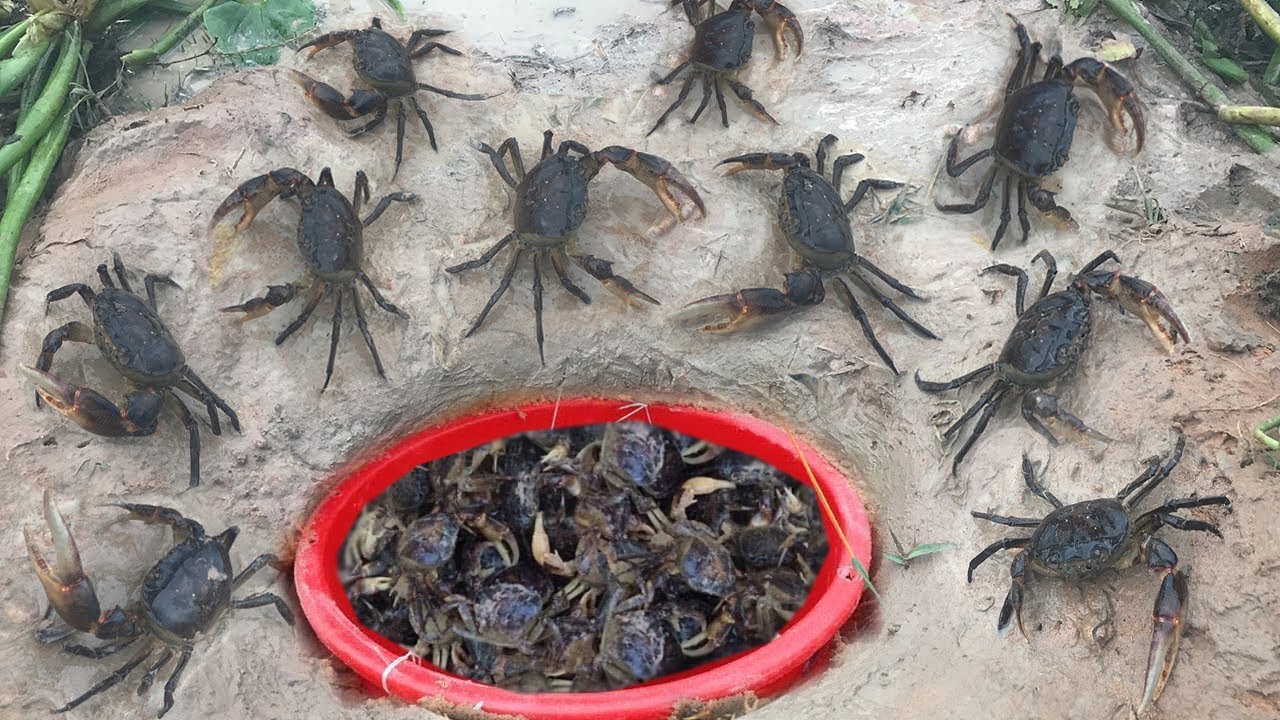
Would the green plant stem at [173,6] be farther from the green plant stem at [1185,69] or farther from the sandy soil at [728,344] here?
the green plant stem at [1185,69]

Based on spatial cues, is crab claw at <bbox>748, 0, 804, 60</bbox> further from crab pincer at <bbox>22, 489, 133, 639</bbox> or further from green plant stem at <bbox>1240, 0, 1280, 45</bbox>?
crab pincer at <bbox>22, 489, 133, 639</bbox>

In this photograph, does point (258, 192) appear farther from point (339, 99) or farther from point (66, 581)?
point (66, 581)

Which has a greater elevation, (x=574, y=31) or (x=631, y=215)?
(x=574, y=31)

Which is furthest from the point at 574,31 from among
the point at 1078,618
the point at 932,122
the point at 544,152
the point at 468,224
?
the point at 1078,618

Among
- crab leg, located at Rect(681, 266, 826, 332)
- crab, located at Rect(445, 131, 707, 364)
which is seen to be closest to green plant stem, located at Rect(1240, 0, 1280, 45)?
crab leg, located at Rect(681, 266, 826, 332)

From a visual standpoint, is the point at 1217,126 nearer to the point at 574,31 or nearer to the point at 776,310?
the point at 776,310
